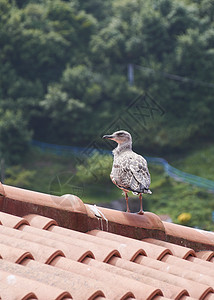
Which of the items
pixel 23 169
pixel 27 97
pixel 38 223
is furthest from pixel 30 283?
pixel 27 97

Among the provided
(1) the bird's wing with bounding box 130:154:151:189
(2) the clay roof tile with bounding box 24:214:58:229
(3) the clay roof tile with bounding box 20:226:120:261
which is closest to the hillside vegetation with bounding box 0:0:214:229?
(1) the bird's wing with bounding box 130:154:151:189

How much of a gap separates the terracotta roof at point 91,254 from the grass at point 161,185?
13758mm

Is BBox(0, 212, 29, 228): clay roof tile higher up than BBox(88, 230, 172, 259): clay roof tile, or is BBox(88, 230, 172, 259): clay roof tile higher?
BBox(0, 212, 29, 228): clay roof tile

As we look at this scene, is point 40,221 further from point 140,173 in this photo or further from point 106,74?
point 106,74

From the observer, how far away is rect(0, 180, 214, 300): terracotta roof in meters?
2.57

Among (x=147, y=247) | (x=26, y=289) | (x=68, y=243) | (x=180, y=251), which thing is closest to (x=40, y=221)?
(x=68, y=243)

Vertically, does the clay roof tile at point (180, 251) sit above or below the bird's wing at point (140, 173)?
below

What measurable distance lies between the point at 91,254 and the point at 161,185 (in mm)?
19328

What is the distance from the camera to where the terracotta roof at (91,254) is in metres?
2.57

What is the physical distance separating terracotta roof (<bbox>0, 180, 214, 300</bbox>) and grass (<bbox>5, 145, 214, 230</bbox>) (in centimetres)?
1376


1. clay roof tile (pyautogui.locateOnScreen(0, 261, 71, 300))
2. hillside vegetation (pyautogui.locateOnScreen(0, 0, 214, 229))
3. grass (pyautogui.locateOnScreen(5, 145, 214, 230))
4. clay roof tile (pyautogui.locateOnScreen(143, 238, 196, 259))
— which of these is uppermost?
hillside vegetation (pyautogui.locateOnScreen(0, 0, 214, 229))

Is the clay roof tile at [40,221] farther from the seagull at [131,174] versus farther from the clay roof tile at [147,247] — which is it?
the seagull at [131,174]

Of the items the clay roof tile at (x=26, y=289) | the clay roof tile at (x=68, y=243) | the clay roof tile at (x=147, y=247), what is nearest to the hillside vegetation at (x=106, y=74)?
the clay roof tile at (x=147, y=247)

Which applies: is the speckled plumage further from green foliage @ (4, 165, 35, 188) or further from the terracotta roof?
green foliage @ (4, 165, 35, 188)
